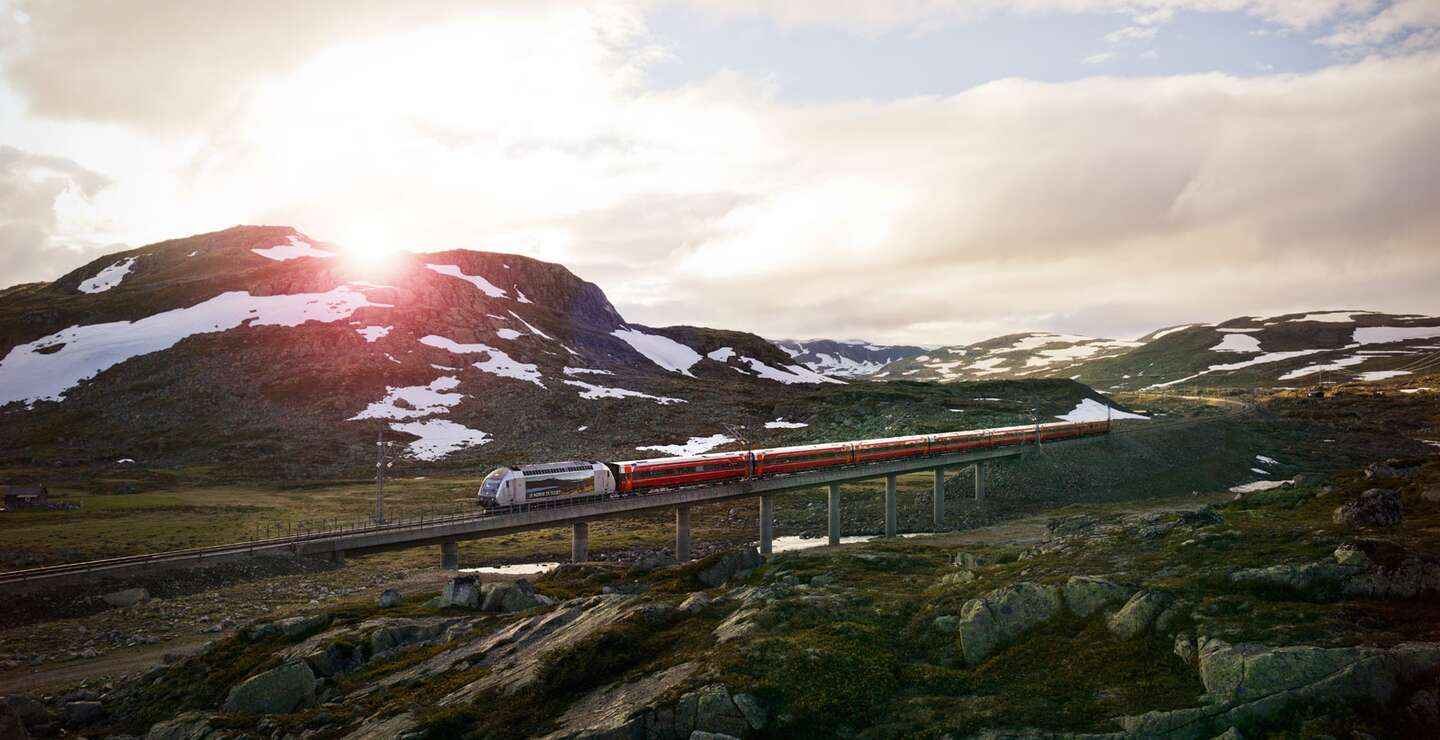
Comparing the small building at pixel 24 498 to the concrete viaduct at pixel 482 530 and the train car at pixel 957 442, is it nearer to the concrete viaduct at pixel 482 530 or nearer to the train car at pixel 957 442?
the concrete viaduct at pixel 482 530

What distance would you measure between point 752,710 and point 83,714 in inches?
1236

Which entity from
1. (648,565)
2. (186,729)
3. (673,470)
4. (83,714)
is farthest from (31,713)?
(673,470)

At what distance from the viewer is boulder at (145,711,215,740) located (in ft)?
88.6

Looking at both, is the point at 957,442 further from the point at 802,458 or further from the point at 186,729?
the point at 186,729

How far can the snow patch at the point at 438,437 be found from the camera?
13050 cm

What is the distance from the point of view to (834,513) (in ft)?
257

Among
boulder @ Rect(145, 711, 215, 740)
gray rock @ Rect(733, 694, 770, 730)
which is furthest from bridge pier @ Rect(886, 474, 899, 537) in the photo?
boulder @ Rect(145, 711, 215, 740)

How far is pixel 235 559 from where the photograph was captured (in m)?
51.0

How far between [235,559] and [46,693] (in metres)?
15.5

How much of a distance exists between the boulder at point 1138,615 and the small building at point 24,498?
347 ft

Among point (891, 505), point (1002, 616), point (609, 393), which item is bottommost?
point (891, 505)

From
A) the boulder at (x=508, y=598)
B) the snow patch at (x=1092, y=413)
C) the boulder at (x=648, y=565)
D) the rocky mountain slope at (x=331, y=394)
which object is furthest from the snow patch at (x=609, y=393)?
the boulder at (x=508, y=598)

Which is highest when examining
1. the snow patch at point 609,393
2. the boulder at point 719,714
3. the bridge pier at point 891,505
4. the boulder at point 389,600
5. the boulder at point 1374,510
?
the snow patch at point 609,393

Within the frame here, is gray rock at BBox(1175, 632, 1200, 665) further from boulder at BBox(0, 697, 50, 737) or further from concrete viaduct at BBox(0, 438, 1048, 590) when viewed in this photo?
concrete viaduct at BBox(0, 438, 1048, 590)
